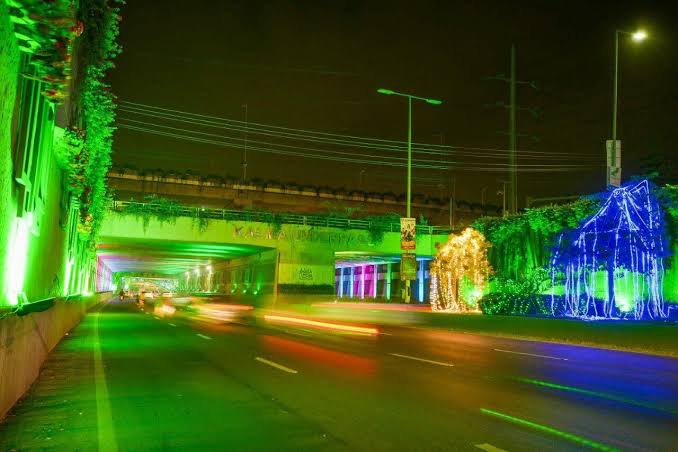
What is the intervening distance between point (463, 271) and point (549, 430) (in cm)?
2506

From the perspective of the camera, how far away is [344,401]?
9.29m

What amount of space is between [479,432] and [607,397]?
3718mm

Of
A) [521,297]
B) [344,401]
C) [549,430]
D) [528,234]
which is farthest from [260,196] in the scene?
[549,430]

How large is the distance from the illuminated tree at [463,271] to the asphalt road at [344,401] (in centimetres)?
1470

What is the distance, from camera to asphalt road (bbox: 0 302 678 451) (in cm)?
705

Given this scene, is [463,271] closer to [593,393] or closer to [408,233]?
[408,233]

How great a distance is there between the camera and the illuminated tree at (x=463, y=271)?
31922 millimetres

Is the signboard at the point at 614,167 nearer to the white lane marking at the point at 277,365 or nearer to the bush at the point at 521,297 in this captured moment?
the bush at the point at 521,297

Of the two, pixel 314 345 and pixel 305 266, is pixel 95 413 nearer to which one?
pixel 314 345

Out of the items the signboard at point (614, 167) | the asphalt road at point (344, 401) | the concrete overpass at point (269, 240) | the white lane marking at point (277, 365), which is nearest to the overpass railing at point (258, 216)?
the concrete overpass at point (269, 240)

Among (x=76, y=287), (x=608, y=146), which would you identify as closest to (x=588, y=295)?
(x=608, y=146)

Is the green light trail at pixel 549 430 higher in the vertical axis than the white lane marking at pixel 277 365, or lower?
higher

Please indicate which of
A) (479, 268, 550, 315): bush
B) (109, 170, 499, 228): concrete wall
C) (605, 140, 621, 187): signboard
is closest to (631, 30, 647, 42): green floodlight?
(605, 140, 621, 187): signboard

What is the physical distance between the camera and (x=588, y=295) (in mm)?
25109
